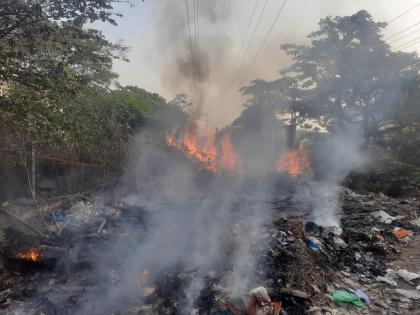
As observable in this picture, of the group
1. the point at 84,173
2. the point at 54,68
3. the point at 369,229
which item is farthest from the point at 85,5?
the point at 369,229

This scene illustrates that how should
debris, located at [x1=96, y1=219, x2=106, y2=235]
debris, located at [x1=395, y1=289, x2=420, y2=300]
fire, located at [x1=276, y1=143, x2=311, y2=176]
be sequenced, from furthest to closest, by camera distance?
fire, located at [x1=276, y1=143, x2=311, y2=176] < debris, located at [x1=96, y1=219, x2=106, y2=235] < debris, located at [x1=395, y1=289, x2=420, y2=300]

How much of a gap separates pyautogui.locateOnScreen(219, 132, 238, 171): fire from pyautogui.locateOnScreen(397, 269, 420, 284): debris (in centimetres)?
1739

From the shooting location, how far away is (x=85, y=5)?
5199 mm

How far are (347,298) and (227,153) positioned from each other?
2243cm

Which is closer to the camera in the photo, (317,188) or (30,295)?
(30,295)

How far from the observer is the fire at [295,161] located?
76.8 feet

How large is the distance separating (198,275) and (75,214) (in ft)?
16.6

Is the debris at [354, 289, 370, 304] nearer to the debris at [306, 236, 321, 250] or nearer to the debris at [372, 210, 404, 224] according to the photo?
the debris at [306, 236, 321, 250]

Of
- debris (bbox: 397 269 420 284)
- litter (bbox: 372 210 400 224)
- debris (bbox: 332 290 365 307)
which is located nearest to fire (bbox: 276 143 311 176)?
litter (bbox: 372 210 400 224)

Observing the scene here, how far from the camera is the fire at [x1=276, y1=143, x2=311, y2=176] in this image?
922 inches

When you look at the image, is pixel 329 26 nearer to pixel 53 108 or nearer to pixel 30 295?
pixel 53 108

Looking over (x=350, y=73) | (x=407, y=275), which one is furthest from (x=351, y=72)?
(x=407, y=275)

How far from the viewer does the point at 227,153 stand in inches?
→ 1081

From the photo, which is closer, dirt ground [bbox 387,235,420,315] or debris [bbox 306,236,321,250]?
dirt ground [bbox 387,235,420,315]
